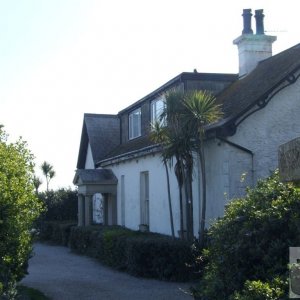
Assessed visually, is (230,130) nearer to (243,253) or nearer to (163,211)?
(163,211)


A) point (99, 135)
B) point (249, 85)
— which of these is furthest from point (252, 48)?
point (99, 135)

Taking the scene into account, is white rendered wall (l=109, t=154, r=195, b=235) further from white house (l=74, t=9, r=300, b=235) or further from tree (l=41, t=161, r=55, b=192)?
tree (l=41, t=161, r=55, b=192)

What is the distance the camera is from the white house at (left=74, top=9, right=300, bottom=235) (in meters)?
14.8

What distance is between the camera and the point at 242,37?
19875mm

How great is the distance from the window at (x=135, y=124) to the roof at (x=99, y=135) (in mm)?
3535

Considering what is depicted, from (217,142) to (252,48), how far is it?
6.07 meters

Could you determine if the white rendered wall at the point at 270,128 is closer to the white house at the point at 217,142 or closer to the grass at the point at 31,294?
the white house at the point at 217,142

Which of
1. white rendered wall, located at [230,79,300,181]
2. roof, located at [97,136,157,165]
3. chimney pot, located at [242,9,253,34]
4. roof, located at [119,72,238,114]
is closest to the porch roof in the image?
roof, located at [97,136,157,165]

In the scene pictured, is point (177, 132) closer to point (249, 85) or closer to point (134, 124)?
point (249, 85)

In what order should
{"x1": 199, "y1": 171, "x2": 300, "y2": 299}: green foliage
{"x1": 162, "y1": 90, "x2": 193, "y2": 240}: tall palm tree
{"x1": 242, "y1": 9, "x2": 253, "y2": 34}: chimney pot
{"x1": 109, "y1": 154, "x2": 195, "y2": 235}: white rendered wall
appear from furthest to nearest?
{"x1": 242, "y1": 9, "x2": 253, "y2": 34}: chimney pot
{"x1": 109, "y1": 154, "x2": 195, "y2": 235}: white rendered wall
{"x1": 162, "y1": 90, "x2": 193, "y2": 240}: tall palm tree
{"x1": 199, "y1": 171, "x2": 300, "y2": 299}: green foliage

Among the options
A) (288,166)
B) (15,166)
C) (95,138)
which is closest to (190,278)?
(15,166)

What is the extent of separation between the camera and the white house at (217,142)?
14789 millimetres

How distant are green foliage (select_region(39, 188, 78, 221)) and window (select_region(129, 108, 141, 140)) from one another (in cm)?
917

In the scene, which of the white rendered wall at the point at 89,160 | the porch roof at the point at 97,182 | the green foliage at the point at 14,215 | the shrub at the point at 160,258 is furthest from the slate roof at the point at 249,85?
the green foliage at the point at 14,215
